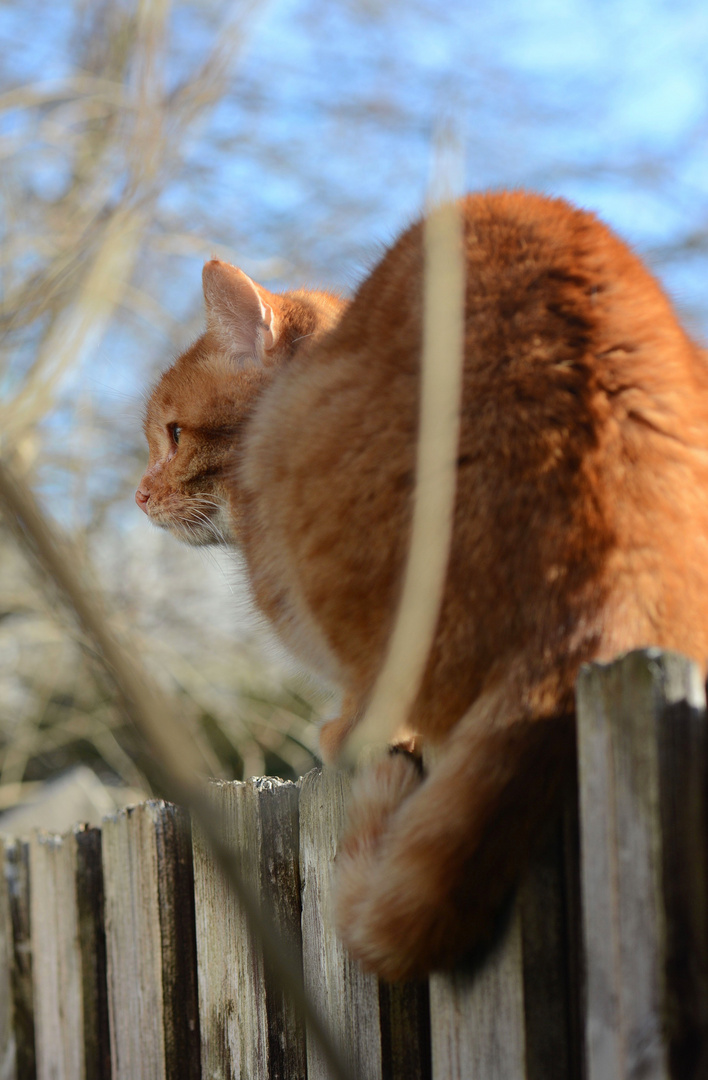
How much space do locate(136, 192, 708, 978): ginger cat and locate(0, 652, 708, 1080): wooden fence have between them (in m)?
0.09

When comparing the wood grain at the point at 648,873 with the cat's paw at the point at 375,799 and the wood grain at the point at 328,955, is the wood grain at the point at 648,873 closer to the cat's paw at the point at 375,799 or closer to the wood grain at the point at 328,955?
the cat's paw at the point at 375,799

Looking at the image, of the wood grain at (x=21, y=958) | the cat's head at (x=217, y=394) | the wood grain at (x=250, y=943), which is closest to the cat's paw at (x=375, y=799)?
the wood grain at (x=250, y=943)

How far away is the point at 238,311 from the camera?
1.94 m

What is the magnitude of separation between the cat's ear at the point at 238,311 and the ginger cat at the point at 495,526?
0.51 metres

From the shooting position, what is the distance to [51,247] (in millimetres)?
4387

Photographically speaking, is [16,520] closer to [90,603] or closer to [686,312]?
[90,603]

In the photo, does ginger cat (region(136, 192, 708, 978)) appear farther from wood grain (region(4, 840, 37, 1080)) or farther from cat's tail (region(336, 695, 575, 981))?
wood grain (region(4, 840, 37, 1080))

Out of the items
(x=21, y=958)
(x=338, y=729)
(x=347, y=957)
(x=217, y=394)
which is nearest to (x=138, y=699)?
(x=347, y=957)

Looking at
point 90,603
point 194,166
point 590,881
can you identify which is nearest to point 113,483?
point 194,166

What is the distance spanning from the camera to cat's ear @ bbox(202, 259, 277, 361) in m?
1.91

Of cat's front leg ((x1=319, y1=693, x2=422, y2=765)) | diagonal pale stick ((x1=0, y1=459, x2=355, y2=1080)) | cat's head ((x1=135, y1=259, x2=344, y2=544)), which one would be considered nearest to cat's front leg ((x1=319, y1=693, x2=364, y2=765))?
cat's front leg ((x1=319, y1=693, x2=422, y2=765))

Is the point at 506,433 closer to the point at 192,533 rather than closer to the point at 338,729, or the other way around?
the point at 338,729

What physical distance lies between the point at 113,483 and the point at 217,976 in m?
4.17

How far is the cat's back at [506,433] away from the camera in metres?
1.08
